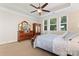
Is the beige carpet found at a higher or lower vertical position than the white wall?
lower

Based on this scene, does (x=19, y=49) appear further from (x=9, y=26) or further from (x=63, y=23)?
(x=63, y=23)

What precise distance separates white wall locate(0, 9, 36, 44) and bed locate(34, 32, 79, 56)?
382mm

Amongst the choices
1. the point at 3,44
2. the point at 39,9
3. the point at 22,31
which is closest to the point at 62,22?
the point at 39,9

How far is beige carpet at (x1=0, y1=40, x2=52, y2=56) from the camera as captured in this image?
1.18m

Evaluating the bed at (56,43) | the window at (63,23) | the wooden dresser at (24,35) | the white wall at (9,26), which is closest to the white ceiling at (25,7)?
the white wall at (9,26)

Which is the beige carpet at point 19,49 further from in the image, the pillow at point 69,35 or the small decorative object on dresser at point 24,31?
the pillow at point 69,35

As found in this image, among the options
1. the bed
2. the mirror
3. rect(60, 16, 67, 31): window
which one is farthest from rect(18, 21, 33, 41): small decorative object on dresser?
rect(60, 16, 67, 31): window

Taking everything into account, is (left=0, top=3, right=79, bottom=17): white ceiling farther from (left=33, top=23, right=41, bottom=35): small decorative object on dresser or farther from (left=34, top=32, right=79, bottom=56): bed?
(left=34, top=32, right=79, bottom=56): bed

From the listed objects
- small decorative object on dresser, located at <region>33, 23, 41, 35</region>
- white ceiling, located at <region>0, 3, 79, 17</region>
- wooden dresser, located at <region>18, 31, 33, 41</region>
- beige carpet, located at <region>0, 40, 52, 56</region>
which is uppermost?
white ceiling, located at <region>0, 3, 79, 17</region>

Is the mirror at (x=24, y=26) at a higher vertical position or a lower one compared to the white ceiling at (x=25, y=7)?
lower

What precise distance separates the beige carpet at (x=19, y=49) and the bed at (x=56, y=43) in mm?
156

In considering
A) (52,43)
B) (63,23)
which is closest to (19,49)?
(52,43)

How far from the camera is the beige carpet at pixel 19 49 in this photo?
1.18 m

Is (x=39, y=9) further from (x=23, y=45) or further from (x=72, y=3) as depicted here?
(x=23, y=45)
